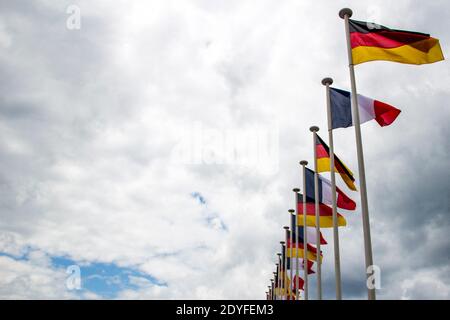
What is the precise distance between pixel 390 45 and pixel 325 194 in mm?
9662

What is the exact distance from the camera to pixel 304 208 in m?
24.0

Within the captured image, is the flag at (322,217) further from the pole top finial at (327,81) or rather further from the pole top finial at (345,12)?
the pole top finial at (345,12)

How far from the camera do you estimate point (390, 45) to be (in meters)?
14.2

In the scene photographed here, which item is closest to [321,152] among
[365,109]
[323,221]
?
[323,221]

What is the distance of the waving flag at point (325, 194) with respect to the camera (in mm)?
20000

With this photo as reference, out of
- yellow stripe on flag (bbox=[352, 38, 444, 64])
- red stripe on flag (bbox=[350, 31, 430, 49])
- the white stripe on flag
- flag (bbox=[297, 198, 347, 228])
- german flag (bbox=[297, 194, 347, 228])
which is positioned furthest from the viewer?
german flag (bbox=[297, 194, 347, 228])

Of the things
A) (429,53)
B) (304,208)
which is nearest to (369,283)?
(429,53)

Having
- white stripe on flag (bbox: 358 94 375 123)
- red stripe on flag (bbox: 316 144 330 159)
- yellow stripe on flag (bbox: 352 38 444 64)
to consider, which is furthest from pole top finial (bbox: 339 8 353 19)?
red stripe on flag (bbox: 316 144 330 159)

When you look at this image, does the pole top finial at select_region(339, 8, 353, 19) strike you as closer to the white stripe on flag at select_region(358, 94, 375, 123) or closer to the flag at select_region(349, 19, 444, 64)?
the flag at select_region(349, 19, 444, 64)

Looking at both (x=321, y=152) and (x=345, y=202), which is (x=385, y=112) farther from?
(x=321, y=152)

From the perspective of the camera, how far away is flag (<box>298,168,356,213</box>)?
20.0 metres
